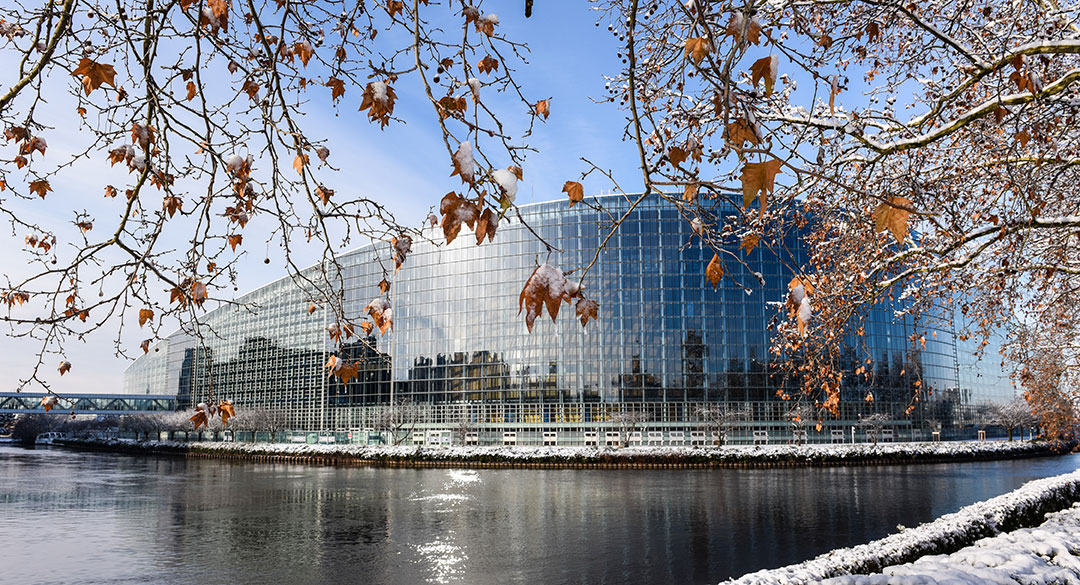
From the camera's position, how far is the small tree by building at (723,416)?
2746 inches

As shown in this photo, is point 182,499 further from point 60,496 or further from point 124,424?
point 124,424

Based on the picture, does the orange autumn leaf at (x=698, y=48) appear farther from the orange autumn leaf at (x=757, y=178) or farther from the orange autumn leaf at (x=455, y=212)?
the orange autumn leaf at (x=455, y=212)

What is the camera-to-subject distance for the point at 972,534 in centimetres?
1295

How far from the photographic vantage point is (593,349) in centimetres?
7394

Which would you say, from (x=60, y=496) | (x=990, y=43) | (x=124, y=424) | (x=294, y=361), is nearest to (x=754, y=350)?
(x=294, y=361)

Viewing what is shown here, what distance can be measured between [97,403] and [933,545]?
129m

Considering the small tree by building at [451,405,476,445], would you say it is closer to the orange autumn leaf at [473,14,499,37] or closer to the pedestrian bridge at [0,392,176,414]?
the pedestrian bridge at [0,392,176,414]

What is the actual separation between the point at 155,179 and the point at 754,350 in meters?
73.4

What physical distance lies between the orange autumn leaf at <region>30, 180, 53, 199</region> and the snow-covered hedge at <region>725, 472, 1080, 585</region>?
8777 mm

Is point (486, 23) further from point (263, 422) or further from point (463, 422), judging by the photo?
point (263, 422)

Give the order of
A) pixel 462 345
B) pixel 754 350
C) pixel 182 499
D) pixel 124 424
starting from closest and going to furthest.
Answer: pixel 182 499
pixel 754 350
pixel 462 345
pixel 124 424

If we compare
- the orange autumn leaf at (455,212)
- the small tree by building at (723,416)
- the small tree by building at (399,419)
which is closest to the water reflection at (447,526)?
the orange autumn leaf at (455,212)

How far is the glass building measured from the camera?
72.2 metres

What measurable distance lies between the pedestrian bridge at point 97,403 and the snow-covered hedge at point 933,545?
8436 centimetres
